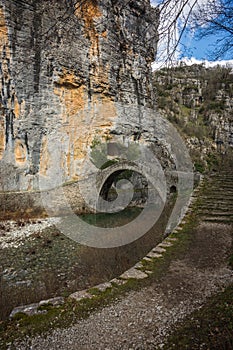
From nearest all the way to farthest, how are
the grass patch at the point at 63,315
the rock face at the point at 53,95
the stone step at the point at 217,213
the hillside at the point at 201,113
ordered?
the grass patch at the point at 63,315 → the stone step at the point at 217,213 → the rock face at the point at 53,95 → the hillside at the point at 201,113

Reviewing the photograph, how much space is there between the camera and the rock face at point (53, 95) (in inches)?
591

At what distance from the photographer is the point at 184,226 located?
769 cm

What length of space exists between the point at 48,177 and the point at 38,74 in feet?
21.3

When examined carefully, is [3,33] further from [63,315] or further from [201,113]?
[201,113]

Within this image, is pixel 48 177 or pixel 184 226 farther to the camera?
pixel 48 177

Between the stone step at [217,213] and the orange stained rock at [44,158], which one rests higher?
the orange stained rock at [44,158]

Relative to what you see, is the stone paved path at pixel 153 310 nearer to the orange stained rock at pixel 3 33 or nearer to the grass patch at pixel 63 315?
the grass patch at pixel 63 315

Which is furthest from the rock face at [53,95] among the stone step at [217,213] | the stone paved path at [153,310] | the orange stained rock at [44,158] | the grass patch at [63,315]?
the stone paved path at [153,310]

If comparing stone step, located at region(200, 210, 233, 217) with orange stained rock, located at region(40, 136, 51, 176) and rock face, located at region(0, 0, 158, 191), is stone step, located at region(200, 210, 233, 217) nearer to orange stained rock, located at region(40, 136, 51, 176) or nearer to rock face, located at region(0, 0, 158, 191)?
rock face, located at region(0, 0, 158, 191)

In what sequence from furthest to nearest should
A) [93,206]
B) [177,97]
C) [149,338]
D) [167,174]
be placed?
1. [177,97]
2. [167,174]
3. [93,206]
4. [149,338]

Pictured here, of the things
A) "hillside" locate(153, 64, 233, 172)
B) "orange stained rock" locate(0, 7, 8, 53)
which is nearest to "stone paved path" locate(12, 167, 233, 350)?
"orange stained rock" locate(0, 7, 8, 53)

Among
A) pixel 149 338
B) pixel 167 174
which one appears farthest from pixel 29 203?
pixel 149 338

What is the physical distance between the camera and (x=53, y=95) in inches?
649

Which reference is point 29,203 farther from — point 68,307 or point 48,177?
point 68,307
